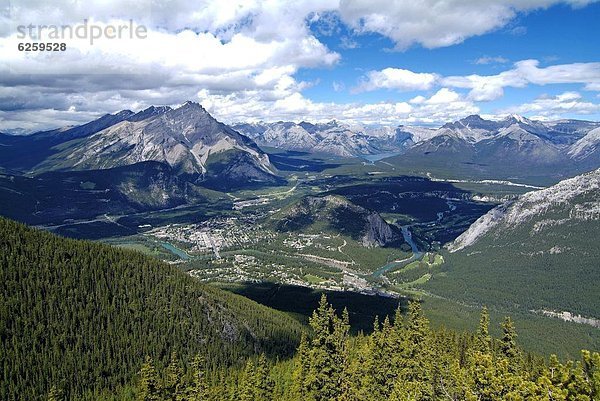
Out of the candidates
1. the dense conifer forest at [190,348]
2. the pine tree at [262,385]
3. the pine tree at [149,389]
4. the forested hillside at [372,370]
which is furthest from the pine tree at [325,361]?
the pine tree at [149,389]

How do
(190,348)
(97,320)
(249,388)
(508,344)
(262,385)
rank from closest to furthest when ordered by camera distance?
(508,344), (249,388), (262,385), (97,320), (190,348)

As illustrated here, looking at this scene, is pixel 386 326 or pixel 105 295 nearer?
pixel 386 326

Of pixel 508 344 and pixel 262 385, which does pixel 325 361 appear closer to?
pixel 262 385

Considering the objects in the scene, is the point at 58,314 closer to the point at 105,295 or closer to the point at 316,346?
the point at 105,295

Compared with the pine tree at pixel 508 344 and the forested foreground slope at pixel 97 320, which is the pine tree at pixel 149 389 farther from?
the pine tree at pixel 508 344

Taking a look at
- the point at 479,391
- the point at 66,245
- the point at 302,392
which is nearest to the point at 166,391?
the point at 302,392

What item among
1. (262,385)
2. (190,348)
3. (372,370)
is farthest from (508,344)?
(190,348)

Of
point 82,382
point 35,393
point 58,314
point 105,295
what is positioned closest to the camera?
point 35,393

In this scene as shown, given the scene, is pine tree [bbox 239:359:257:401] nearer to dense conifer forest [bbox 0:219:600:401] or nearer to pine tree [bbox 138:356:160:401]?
dense conifer forest [bbox 0:219:600:401]

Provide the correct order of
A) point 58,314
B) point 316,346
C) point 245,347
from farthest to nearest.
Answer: point 245,347 → point 58,314 → point 316,346
